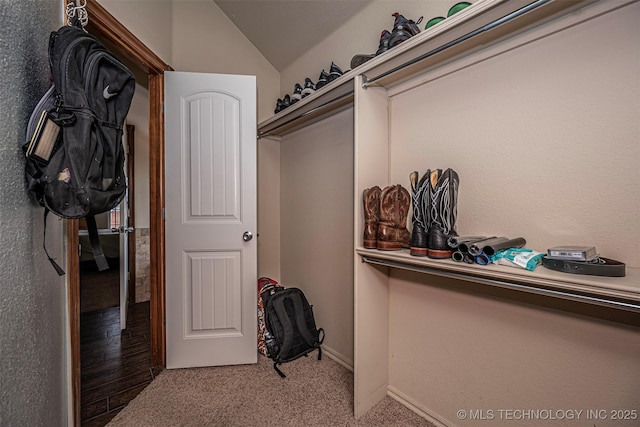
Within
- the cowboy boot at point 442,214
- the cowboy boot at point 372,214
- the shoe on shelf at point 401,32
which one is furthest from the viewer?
the cowboy boot at point 372,214

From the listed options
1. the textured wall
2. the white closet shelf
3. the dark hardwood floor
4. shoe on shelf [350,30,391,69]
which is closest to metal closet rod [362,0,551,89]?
shoe on shelf [350,30,391,69]

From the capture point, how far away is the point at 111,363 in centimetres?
214

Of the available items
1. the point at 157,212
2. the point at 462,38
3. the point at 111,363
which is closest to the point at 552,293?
the point at 462,38

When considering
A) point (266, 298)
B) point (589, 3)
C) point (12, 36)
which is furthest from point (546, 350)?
point (12, 36)

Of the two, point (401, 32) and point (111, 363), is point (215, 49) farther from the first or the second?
point (111, 363)

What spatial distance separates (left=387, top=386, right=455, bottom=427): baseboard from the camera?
1.48 m

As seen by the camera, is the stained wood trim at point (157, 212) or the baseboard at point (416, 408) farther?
the stained wood trim at point (157, 212)

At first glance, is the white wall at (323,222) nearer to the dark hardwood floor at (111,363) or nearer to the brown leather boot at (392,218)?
the brown leather boot at (392,218)

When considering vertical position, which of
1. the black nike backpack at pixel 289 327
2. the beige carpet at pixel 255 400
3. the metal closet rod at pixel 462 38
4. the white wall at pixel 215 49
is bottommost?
the beige carpet at pixel 255 400

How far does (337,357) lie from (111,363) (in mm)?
1719

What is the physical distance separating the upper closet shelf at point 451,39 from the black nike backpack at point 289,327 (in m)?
1.53

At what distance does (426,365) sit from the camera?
5.10ft

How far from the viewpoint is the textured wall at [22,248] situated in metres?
0.72

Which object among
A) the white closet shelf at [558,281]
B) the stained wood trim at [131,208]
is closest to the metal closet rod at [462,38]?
the white closet shelf at [558,281]
